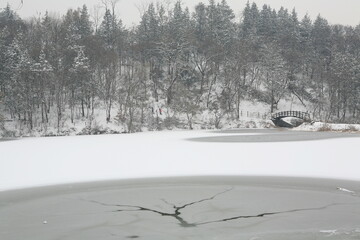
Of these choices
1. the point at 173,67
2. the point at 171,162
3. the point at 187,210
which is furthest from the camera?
the point at 173,67

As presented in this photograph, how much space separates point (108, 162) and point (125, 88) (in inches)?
1614

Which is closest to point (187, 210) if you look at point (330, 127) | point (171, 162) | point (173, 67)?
point (171, 162)

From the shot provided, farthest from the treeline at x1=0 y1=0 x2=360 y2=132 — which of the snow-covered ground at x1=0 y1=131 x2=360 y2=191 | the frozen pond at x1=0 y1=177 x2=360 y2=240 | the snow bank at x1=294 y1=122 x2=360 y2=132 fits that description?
the frozen pond at x1=0 y1=177 x2=360 y2=240

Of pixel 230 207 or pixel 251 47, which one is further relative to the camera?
pixel 251 47

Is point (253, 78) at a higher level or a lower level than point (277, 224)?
higher

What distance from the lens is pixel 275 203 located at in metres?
9.92

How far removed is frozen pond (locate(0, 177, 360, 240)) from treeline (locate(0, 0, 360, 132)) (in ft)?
109

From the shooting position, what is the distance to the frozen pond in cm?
777

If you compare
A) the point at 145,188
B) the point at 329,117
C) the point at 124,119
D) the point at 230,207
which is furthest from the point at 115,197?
the point at 329,117

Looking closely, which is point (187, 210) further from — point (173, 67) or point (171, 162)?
point (173, 67)

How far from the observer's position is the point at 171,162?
1582 cm

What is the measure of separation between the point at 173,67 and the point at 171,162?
47682mm

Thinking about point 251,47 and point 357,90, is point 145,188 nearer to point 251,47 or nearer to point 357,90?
point 357,90

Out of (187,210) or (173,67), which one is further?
(173,67)
